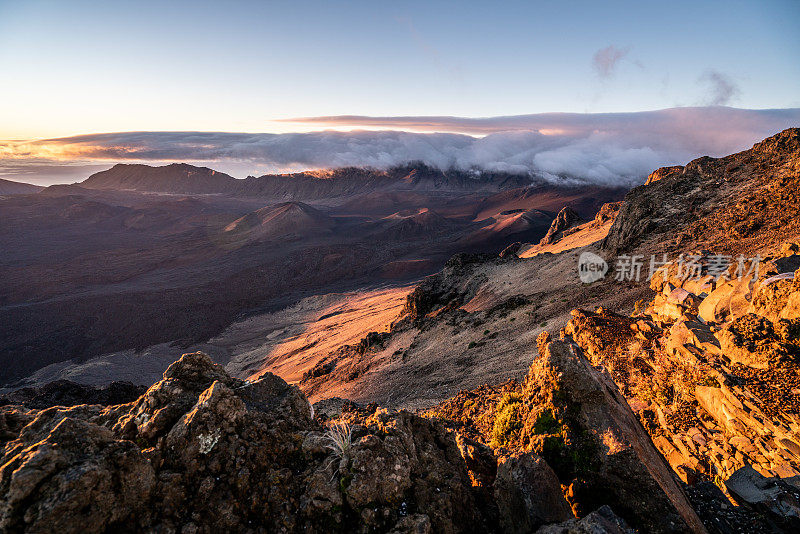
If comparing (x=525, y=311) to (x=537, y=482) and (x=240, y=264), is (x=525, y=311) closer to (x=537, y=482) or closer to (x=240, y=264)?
(x=537, y=482)

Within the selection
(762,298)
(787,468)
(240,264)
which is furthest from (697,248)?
(240,264)

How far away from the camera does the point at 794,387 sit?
7.06 m

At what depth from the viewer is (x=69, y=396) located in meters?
20.3

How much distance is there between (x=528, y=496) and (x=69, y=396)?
26.5 m

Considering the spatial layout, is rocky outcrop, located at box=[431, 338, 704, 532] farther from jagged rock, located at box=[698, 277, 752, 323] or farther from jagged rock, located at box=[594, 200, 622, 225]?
jagged rock, located at box=[594, 200, 622, 225]

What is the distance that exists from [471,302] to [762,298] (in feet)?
90.4

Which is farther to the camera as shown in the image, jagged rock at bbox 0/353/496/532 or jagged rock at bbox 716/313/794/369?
jagged rock at bbox 716/313/794/369

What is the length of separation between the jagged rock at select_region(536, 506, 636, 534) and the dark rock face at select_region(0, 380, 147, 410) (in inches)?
969

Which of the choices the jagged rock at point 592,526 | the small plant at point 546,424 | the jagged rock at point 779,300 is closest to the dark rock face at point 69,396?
the small plant at point 546,424

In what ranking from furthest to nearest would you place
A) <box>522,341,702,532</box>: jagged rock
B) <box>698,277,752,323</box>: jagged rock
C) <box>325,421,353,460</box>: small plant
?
<box>698,277,752,323</box>: jagged rock → <box>522,341,702,532</box>: jagged rock → <box>325,421,353,460</box>: small plant

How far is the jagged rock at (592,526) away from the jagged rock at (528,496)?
0.49 m

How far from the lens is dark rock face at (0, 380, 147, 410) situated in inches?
759

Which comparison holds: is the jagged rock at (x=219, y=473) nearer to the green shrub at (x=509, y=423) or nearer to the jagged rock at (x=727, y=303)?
the green shrub at (x=509, y=423)

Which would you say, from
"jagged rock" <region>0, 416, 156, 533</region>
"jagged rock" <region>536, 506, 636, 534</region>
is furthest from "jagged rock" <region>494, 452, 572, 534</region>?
"jagged rock" <region>0, 416, 156, 533</region>
